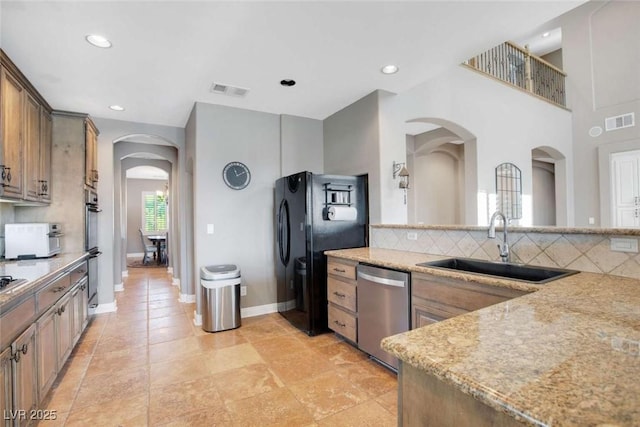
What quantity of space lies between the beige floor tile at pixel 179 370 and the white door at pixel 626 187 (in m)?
7.04

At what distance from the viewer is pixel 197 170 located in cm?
366

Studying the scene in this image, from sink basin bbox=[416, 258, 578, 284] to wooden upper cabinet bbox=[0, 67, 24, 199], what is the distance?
11.1ft

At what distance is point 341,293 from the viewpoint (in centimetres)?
295

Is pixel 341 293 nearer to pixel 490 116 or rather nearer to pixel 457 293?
pixel 457 293

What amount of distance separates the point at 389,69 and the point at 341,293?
2.25 m

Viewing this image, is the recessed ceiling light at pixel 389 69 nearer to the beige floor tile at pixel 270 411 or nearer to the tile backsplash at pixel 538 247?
the tile backsplash at pixel 538 247

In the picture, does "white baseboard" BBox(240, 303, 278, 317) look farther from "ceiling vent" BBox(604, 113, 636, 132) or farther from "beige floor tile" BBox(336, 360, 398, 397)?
"ceiling vent" BBox(604, 113, 636, 132)

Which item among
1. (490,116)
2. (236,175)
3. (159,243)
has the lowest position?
(159,243)

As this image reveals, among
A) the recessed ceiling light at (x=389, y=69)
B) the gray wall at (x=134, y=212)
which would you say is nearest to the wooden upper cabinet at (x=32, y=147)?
the recessed ceiling light at (x=389, y=69)

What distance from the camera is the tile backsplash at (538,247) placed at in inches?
67.9

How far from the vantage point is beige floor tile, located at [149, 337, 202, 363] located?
2.78 m

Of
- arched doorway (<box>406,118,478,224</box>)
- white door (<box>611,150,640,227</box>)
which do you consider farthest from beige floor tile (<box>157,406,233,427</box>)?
white door (<box>611,150,640,227</box>)

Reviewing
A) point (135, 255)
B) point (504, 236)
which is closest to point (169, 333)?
point (504, 236)

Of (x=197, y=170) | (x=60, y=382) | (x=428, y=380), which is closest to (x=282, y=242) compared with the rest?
(x=197, y=170)
